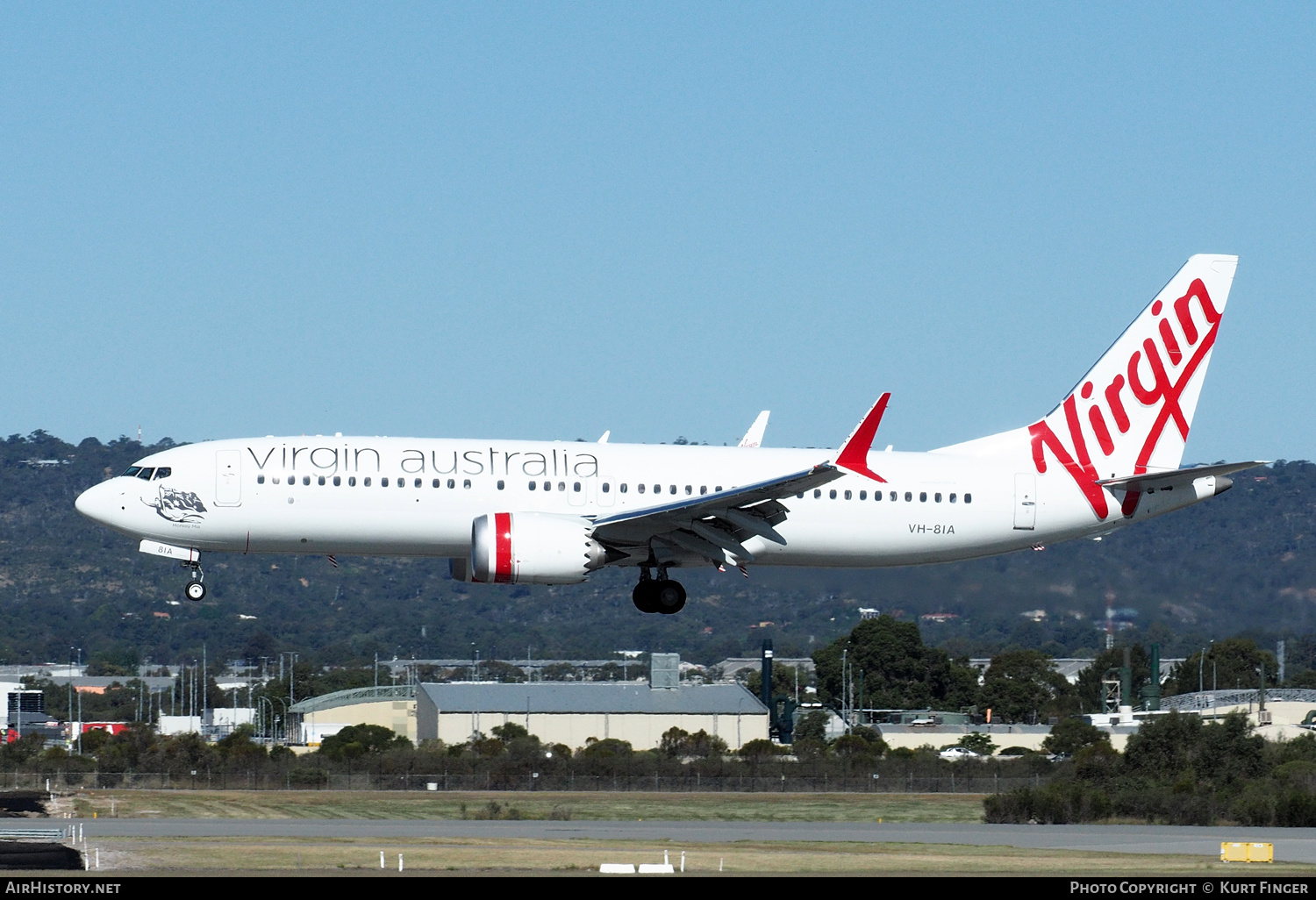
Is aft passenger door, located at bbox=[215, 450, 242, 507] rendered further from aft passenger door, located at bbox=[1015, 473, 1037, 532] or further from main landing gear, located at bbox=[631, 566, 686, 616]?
aft passenger door, located at bbox=[1015, 473, 1037, 532]

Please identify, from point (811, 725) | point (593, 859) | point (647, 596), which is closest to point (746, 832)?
→ point (593, 859)

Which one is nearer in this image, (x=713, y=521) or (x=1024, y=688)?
(x=713, y=521)

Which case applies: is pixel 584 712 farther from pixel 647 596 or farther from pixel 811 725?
pixel 647 596

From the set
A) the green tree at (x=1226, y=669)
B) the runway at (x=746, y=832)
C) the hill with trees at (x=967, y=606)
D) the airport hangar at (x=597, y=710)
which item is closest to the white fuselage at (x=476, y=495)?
the hill with trees at (x=967, y=606)

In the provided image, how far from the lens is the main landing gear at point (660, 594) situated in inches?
1485

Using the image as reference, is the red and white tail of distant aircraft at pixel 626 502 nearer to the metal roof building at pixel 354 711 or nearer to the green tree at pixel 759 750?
the green tree at pixel 759 750

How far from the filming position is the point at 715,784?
62750 millimetres

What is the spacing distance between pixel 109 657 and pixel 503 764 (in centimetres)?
12924

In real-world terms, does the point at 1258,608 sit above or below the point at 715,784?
above

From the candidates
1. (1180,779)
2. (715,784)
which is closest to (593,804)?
(715,784)

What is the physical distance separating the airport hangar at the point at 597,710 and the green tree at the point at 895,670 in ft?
58.0

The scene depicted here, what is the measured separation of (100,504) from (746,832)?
19.1 m

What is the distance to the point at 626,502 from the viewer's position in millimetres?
37812

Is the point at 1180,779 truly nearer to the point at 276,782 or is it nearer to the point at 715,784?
the point at 715,784
